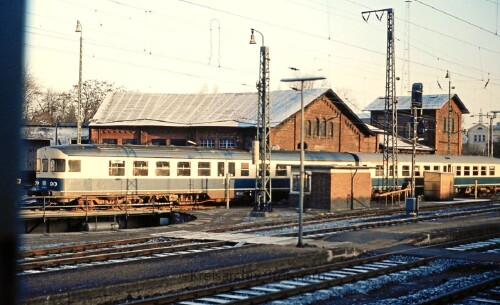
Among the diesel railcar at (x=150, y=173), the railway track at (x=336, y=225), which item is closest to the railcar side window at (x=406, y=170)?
the diesel railcar at (x=150, y=173)

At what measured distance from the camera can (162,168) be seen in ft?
118


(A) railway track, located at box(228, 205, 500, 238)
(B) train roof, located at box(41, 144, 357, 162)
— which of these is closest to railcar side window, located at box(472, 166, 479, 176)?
(B) train roof, located at box(41, 144, 357, 162)

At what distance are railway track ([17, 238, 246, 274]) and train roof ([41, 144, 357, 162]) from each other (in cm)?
1229

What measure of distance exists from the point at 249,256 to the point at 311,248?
8.24ft

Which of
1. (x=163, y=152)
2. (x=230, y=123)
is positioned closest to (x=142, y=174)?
(x=163, y=152)

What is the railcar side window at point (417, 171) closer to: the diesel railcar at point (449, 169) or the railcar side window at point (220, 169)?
the diesel railcar at point (449, 169)

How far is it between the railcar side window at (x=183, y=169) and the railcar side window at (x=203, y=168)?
663 millimetres

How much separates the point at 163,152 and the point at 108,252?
674 inches

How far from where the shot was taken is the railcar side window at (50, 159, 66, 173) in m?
33.4

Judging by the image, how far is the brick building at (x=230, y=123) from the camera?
55.2 metres

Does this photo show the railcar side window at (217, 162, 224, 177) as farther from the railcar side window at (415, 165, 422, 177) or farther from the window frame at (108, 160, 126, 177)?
the railcar side window at (415, 165, 422, 177)

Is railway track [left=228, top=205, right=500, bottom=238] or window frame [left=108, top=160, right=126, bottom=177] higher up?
window frame [left=108, top=160, right=126, bottom=177]

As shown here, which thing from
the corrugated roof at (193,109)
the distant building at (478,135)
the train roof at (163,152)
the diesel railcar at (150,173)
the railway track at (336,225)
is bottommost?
the railway track at (336,225)

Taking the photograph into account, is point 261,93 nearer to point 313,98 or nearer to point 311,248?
point 311,248
